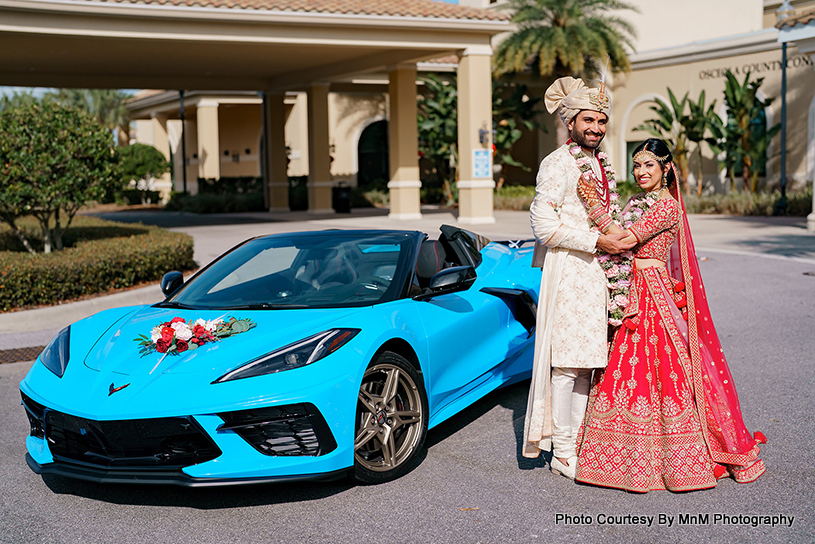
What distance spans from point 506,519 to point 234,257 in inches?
104

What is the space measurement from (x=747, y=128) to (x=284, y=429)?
24.4 m

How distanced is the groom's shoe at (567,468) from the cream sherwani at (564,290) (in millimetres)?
151

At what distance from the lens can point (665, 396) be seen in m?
4.07

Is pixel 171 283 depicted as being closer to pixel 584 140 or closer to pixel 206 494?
pixel 206 494

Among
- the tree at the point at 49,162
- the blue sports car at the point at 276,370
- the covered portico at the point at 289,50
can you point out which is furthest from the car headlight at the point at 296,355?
the covered portico at the point at 289,50

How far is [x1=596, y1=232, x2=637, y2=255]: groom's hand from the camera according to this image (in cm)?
415

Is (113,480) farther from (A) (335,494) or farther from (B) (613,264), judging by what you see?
(B) (613,264)

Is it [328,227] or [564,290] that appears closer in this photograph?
[564,290]

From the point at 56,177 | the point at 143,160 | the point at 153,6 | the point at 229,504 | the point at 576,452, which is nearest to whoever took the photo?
the point at 229,504

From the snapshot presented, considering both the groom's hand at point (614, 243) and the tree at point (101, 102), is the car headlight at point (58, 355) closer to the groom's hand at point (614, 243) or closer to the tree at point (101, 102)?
the groom's hand at point (614, 243)

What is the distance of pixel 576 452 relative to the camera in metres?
4.36

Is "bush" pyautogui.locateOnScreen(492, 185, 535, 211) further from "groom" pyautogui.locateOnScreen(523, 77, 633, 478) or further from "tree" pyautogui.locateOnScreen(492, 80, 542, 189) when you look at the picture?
"groom" pyautogui.locateOnScreen(523, 77, 633, 478)

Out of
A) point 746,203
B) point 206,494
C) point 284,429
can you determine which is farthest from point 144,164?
point 284,429

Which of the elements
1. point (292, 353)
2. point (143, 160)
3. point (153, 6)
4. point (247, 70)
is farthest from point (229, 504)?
point (143, 160)
